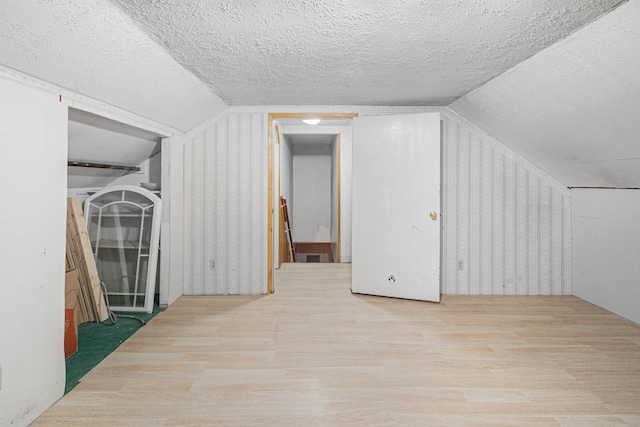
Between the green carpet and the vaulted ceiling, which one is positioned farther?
the green carpet

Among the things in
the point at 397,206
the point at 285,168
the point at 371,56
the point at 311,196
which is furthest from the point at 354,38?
the point at 311,196

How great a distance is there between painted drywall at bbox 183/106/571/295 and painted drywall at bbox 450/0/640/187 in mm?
295

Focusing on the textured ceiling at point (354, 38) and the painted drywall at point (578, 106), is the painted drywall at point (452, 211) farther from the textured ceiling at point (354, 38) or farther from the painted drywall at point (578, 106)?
the textured ceiling at point (354, 38)

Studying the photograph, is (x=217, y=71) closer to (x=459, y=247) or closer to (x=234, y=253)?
(x=234, y=253)

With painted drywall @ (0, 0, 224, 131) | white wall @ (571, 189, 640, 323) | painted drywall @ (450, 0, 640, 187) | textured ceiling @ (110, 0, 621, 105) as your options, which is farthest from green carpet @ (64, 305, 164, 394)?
white wall @ (571, 189, 640, 323)

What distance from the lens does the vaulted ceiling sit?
167 centimetres

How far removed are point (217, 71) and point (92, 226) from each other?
200 cm

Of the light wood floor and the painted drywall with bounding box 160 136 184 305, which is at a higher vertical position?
the painted drywall with bounding box 160 136 184 305

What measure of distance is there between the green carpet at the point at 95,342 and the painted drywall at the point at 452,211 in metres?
0.86

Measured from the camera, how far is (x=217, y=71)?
2664mm

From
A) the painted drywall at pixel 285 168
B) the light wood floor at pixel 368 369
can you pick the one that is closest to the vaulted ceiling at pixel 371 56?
the light wood floor at pixel 368 369

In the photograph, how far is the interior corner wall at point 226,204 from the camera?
12.4 ft

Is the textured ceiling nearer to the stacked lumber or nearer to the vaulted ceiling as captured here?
the vaulted ceiling

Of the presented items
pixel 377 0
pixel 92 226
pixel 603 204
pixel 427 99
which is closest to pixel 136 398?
pixel 92 226
